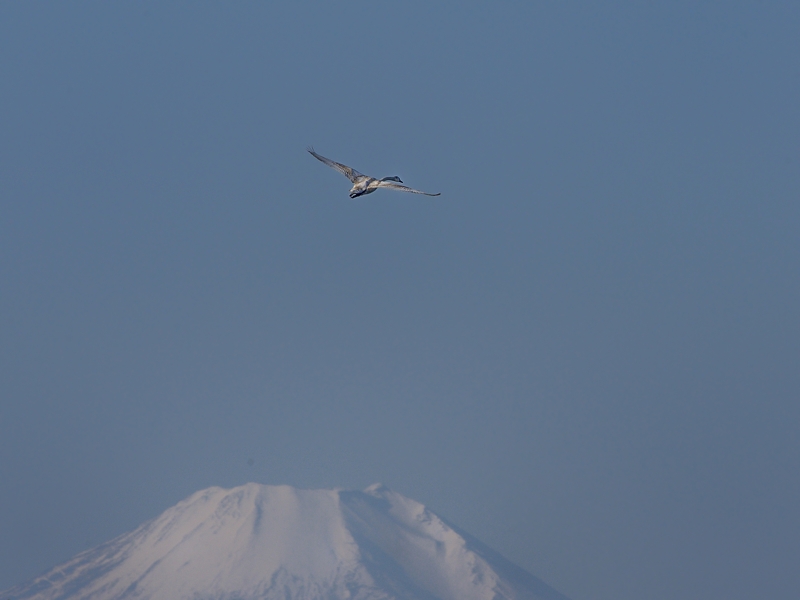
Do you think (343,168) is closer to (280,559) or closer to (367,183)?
(367,183)

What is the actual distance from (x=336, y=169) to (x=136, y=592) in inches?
5163

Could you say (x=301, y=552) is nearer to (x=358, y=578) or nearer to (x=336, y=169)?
(x=358, y=578)

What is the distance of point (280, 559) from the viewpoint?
162 m

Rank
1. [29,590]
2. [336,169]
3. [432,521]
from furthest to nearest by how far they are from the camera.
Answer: [432,521] < [29,590] < [336,169]

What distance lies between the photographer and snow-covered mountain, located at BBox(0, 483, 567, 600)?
513ft

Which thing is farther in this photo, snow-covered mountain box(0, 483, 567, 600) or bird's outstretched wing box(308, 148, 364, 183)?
snow-covered mountain box(0, 483, 567, 600)

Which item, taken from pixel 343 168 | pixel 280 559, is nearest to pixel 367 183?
pixel 343 168

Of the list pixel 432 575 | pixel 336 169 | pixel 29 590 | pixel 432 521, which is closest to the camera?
pixel 336 169

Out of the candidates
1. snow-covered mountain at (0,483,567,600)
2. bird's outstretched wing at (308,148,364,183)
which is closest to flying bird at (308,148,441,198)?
bird's outstretched wing at (308,148,364,183)

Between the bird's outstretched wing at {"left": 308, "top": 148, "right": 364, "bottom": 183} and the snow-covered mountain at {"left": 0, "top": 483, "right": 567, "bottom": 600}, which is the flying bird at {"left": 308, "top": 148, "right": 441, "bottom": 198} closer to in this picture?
the bird's outstretched wing at {"left": 308, "top": 148, "right": 364, "bottom": 183}

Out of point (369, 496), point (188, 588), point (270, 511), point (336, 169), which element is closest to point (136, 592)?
point (188, 588)

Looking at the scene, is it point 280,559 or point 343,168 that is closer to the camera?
point 343,168

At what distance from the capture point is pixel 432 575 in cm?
16738

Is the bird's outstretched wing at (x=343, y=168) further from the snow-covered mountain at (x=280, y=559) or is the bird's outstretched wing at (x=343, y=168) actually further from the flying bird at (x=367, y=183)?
the snow-covered mountain at (x=280, y=559)
